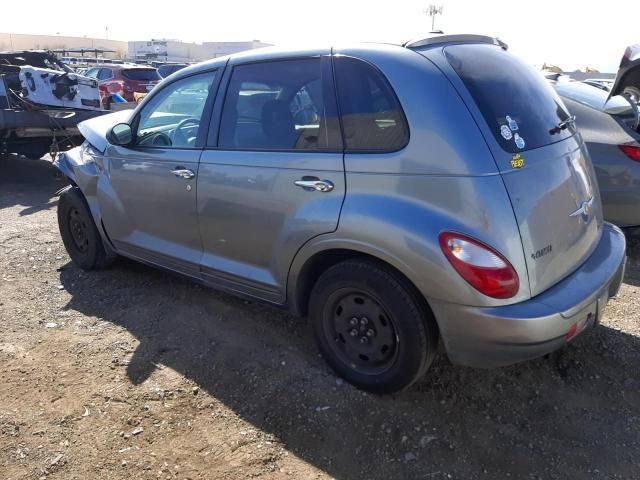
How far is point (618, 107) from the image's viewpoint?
15.3 feet

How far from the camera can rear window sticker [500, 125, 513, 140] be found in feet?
8.15

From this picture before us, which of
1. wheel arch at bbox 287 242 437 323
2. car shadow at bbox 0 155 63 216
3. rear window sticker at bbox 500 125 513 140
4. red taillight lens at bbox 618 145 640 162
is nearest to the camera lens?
rear window sticker at bbox 500 125 513 140

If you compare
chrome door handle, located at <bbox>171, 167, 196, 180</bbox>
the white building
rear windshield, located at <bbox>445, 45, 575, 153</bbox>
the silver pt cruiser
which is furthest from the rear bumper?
the white building

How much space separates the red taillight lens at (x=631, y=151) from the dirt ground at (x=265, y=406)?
1155 mm

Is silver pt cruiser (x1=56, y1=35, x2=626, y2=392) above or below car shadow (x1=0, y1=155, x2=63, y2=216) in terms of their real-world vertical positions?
above

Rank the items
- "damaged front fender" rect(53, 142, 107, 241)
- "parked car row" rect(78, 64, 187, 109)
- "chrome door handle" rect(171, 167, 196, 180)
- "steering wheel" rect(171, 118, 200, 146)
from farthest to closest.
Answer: "parked car row" rect(78, 64, 187, 109) < "damaged front fender" rect(53, 142, 107, 241) < "steering wheel" rect(171, 118, 200, 146) < "chrome door handle" rect(171, 167, 196, 180)

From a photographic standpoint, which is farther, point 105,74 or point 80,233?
point 105,74

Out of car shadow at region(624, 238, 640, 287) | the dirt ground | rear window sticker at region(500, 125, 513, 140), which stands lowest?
the dirt ground

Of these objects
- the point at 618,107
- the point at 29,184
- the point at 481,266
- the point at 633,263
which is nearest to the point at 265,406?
the point at 481,266

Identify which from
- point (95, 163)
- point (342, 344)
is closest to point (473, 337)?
point (342, 344)

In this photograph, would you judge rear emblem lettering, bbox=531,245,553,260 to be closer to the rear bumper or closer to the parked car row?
the rear bumper

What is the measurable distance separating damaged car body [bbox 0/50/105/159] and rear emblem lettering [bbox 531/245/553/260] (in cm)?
770

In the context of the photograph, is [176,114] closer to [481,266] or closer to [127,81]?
[481,266]

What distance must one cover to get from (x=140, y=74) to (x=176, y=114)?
48.5 ft
